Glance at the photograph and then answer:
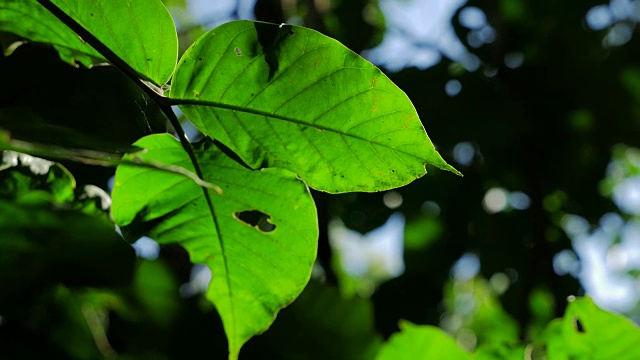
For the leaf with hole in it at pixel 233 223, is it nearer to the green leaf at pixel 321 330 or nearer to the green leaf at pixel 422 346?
the green leaf at pixel 422 346

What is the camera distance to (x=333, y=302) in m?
1.37

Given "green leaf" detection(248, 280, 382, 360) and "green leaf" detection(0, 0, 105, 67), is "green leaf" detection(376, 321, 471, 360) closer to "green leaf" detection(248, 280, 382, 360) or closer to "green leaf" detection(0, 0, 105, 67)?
→ "green leaf" detection(248, 280, 382, 360)

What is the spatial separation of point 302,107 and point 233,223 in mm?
145

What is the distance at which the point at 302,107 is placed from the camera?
650 mm

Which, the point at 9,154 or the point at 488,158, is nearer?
the point at 9,154

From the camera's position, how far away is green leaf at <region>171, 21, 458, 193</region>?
0.63 meters

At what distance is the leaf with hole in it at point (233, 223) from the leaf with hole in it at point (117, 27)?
73mm

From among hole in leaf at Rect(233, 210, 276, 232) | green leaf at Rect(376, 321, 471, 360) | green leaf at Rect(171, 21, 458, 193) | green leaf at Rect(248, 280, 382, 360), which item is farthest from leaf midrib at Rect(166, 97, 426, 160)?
green leaf at Rect(248, 280, 382, 360)

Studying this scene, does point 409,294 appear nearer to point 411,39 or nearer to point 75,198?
point 411,39

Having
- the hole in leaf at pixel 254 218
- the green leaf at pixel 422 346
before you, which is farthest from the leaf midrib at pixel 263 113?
the green leaf at pixel 422 346

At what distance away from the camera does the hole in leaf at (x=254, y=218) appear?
2.33 feet

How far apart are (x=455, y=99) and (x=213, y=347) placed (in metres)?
0.82

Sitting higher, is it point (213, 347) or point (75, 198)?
point (75, 198)

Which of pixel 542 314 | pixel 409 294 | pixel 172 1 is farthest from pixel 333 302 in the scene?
pixel 172 1
